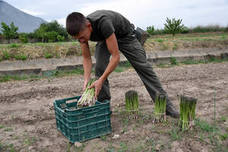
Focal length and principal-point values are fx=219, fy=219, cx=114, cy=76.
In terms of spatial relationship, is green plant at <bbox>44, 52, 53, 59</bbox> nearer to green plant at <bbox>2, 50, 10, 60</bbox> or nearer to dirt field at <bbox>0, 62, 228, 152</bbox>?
green plant at <bbox>2, 50, 10, 60</bbox>

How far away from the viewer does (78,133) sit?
8.61ft

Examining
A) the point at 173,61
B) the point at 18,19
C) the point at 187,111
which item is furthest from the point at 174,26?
the point at 18,19

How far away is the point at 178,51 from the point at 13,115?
780 centimetres

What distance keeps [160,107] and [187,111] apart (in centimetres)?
39

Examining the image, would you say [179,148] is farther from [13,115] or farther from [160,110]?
[13,115]

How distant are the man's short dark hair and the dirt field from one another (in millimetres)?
1358

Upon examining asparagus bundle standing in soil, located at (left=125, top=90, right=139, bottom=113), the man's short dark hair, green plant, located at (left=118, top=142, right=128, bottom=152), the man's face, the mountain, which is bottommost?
green plant, located at (left=118, top=142, right=128, bottom=152)

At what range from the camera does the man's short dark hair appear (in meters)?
2.35

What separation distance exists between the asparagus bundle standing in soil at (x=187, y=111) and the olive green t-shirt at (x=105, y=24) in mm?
1208

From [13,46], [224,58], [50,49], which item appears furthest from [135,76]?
[224,58]

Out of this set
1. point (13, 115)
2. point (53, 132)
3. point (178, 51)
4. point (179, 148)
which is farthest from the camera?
point (178, 51)

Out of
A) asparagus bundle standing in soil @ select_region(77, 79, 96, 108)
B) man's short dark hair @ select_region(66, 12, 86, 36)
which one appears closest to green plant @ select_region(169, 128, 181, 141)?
asparagus bundle standing in soil @ select_region(77, 79, 96, 108)

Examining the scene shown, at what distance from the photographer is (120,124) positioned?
320 cm

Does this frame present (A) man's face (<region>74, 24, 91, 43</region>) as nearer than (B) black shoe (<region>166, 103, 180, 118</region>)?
Yes
